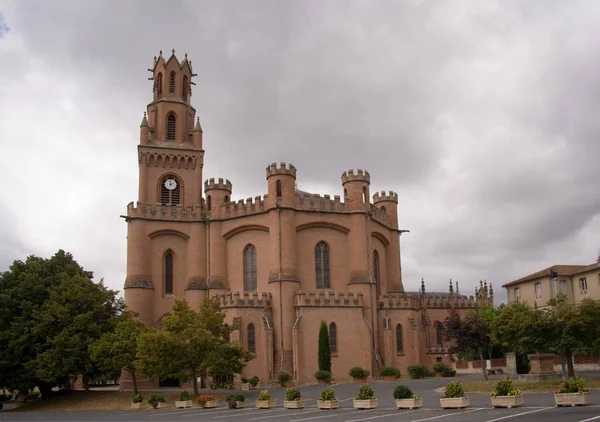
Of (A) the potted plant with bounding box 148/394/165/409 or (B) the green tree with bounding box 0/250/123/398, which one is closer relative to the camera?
(A) the potted plant with bounding box 148/394/165/409

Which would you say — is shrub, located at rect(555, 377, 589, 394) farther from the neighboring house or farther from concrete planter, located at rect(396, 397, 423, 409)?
the neighboring house

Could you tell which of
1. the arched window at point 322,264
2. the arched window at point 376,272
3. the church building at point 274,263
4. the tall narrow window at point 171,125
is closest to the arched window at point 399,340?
the church building at point 274,263

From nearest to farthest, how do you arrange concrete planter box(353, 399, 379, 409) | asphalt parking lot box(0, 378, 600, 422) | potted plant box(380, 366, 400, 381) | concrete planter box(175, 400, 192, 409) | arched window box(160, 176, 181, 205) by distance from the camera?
asphalt parking lot box(0, 378, 600, 422), concrete planter box(353, 399, 379, 409), concrete planter box(175, 400, 192, 409), potted plant box(380, 366, 400, 381), arched window box(160, 176, 181, 205)

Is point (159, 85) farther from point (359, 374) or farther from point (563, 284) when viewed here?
point (563, 284)

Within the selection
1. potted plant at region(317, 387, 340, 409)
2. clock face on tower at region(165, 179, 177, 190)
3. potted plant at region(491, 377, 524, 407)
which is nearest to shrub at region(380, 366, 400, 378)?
potted plant at region(317, 387, 340, 409)

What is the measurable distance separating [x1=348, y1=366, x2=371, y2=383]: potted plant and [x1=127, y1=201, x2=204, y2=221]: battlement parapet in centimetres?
1838

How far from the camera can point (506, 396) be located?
23953mm

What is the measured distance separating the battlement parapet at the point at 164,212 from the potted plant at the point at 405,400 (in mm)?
30220

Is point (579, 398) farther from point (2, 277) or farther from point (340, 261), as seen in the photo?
point (2, 277)

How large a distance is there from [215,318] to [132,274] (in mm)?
15657

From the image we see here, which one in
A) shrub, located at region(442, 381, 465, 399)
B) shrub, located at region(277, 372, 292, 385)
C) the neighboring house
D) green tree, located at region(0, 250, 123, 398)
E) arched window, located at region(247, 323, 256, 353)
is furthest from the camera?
the neighboring house

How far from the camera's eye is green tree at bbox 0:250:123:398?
41812mm

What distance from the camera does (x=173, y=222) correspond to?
53.2 meters

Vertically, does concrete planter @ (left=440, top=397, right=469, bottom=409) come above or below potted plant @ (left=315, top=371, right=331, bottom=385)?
above
